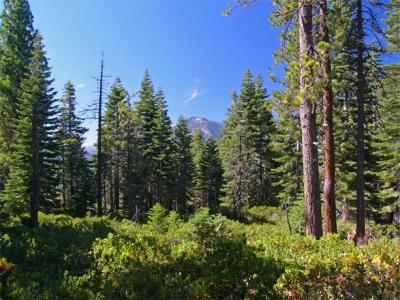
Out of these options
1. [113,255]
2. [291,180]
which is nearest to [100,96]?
[291,180]

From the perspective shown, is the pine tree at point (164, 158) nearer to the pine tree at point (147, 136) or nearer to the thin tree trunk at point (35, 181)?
the pine tree at point (147, 136)

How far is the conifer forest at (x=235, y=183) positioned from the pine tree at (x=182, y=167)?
0.58ft

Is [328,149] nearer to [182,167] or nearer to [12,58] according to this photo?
[12,58]

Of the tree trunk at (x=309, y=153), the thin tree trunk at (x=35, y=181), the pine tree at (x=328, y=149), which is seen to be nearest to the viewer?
the tree trunk at (x=309, y=153)

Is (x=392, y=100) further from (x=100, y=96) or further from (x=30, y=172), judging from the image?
(x=30, y=172)

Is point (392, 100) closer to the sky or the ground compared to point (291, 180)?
closer to the sky

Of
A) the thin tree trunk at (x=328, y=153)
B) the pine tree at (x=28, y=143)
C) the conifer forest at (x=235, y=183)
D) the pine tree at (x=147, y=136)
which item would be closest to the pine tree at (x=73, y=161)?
the conifer forest at (x=235, y=183)

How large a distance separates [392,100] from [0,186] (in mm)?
28995

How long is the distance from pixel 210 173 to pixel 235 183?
40.5ft

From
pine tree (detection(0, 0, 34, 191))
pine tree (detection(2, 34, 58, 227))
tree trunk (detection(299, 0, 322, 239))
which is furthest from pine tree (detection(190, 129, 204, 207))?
tree trunk (detection(299, 0, 322, 239))

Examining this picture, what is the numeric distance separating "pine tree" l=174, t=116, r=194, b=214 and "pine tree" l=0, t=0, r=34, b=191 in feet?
70.6

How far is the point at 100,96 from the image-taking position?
3228 cm

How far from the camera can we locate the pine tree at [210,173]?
55.2 metres

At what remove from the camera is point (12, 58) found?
101ft
